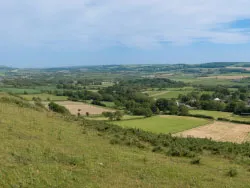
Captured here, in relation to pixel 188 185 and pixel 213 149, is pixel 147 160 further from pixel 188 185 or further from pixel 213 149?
pixel 213 149

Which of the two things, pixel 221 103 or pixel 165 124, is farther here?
pixel 221 103

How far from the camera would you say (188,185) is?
11.8 meters

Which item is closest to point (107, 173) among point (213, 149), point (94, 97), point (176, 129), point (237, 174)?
point (237, 174)

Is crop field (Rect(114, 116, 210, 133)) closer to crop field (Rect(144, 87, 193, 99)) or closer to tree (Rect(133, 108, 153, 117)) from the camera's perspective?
tree (Rect(133, 108, 153, 117))

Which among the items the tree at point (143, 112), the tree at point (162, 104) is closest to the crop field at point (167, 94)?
the tree at point (162, 104)

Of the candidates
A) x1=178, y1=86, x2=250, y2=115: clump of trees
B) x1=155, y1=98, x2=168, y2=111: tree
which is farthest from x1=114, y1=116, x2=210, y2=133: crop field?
x1=155, y1=98, x2=168, y2=111: tree

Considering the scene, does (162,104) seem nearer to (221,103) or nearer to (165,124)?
(221,103)

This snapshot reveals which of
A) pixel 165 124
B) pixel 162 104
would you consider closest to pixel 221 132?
pixel 165 124

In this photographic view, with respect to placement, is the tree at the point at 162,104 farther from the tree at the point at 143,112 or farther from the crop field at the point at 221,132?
the crop field at the point at 221,132

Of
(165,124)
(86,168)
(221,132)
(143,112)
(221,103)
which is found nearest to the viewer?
(86,168)

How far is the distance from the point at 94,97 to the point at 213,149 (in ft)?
259

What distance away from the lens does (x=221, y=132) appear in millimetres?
47844

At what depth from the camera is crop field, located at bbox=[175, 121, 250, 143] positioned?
141ft

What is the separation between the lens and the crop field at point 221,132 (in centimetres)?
4311
